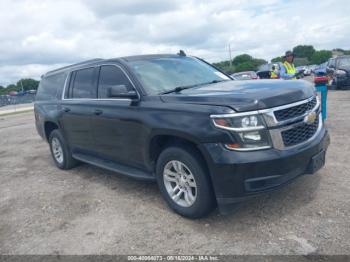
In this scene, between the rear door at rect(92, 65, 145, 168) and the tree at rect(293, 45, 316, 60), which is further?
the tree at rect(293, 45, 316, 60)

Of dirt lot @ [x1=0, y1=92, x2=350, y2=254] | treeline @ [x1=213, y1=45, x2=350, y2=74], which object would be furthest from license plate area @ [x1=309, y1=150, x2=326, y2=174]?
treeline @ [x1=213, y1=45, x2=350, y2=74]

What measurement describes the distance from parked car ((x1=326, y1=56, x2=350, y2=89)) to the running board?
13.5 m

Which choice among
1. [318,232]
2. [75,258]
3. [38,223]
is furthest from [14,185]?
[318,232]

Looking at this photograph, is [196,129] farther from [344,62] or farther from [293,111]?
[344,62]

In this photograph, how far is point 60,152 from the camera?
668 centimetres

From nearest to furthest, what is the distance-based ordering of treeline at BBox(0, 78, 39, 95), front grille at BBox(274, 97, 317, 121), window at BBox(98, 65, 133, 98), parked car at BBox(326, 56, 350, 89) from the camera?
1. front grille at BBox(274, 97, 317, 121)
2. window at BBox(98, 65, 133, 98)
3. parked car at BBox(326, 56, 350, 89)
4. treeline at BBox(0, 78, 39, 95)

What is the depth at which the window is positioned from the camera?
462cm

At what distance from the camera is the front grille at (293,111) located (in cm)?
344

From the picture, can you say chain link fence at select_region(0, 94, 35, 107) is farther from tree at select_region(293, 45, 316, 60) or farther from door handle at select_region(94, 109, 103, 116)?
tree at select_region(293, 45, 316, 60)

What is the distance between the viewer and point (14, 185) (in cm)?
604

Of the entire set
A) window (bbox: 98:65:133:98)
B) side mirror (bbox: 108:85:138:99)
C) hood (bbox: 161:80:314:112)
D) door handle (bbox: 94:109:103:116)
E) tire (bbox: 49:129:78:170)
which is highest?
window (bbox: 98:65:133:98)

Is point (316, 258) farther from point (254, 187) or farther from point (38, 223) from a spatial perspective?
point (38, 223)

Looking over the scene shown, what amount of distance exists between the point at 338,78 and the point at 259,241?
14.3m

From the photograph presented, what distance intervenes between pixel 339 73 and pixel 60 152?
13490mm
